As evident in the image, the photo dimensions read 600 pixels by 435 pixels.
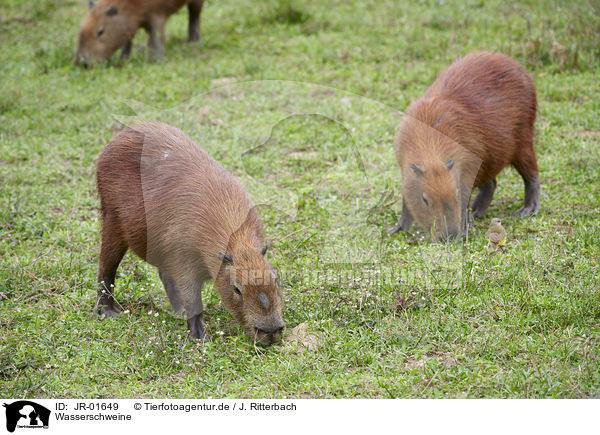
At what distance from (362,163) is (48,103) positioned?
4.25 metres

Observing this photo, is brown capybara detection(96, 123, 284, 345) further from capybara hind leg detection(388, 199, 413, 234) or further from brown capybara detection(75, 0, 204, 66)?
brown capybara detection(75, 0, 204, 66)

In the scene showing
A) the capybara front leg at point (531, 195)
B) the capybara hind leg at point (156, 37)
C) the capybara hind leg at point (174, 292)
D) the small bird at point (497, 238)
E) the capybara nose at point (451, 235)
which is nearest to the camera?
the capybara hind leg at point (174, 292)

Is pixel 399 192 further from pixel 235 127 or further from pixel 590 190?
pixel 235 127

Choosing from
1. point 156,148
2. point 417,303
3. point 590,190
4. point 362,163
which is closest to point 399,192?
point 362,163

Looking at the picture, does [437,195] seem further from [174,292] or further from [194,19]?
[194,19]

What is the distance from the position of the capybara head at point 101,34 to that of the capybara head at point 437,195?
6.05 meters

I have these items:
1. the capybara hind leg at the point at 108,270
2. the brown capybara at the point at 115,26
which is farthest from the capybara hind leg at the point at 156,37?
the capybara hind leg at the point at 108,270

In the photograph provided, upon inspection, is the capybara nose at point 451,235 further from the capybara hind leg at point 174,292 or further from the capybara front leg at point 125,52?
the capybara front leg at point 125,52

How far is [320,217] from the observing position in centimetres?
621

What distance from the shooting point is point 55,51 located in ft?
34.4

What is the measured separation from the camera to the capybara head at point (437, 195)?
5500 millimetres

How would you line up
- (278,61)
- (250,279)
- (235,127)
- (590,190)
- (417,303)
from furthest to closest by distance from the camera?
(278,61)
(235,127)
(590,190)
(417,303)
(250,279)

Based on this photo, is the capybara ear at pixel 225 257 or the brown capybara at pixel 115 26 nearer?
the capybara ear at pixel 225 257
